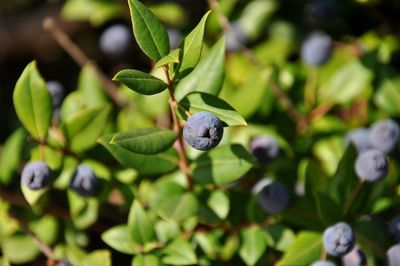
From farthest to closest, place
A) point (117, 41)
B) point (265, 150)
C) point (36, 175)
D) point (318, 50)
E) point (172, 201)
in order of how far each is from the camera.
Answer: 1. point (117, 41)
2. point (318, 50)
3. point (265, 150)
4. point (172, 201)
5. point (36, 175)

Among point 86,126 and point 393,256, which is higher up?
point 86,126

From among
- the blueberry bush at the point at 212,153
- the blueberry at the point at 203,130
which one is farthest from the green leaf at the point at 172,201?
the blueberry at the point at 203,130

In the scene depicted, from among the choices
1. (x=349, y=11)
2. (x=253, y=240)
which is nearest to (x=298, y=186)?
(x=253, y=240)

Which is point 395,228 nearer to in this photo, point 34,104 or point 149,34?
point 149,34

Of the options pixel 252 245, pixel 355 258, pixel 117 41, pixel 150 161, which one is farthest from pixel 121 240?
pixel 117 41

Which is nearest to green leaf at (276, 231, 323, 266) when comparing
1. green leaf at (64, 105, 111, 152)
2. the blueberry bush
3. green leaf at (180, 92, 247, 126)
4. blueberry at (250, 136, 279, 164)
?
the blueberry bush

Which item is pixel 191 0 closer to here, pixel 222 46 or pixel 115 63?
pixel 115 63

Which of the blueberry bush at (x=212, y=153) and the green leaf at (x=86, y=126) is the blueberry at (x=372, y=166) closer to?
the blueberry bush at (x=212, y=153)
